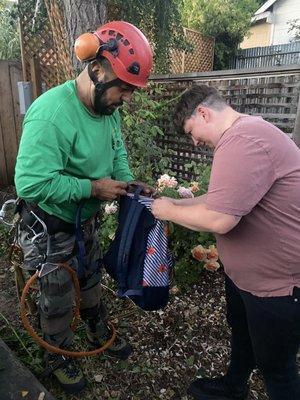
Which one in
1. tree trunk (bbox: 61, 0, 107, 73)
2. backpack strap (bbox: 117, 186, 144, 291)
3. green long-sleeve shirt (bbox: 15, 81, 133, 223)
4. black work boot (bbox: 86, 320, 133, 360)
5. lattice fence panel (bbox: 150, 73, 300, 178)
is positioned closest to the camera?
green long-sleeve shirt (bbox: 15, 81, 133, 223)

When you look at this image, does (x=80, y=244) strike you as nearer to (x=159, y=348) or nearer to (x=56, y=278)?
(x=56, y=278)

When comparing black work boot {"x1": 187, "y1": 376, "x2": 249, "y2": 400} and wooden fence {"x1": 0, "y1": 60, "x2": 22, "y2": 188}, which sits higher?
wooden fence {"x1": 0, "y1": 60, "x2": 22, "y2": 188}

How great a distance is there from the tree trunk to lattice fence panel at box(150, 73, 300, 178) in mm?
1317

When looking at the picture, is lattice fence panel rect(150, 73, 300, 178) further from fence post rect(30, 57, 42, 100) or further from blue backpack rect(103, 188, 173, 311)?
blue backpack rect(103, 188, 173, 311)

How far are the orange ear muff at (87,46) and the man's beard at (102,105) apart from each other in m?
0.18

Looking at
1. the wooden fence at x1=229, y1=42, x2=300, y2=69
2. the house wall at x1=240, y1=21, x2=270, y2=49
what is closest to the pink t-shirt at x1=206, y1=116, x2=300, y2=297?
the wooden fence at x1=229, y1=42, x2=300, y2=69

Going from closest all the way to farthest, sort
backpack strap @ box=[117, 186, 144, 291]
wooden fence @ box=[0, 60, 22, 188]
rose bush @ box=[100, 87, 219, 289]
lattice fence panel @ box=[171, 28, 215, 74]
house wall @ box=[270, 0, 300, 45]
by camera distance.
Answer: backpack strap @ box=[117, 186, 144, 291], rose bush @ box=[100, 87, 219, 289], wooden fence @ box=[0, 60, 22, 188], lattice fence panel @ box=[171, 28, 215, 74], house wall @ box=[270, 0, 300, 45]

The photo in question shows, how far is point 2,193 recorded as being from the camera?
212 inches

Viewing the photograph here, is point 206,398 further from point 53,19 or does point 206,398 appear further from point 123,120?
point 53,19

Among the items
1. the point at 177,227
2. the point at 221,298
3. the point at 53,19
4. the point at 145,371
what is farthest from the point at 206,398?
the point at 53,19

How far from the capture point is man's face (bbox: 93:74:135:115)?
1.79m

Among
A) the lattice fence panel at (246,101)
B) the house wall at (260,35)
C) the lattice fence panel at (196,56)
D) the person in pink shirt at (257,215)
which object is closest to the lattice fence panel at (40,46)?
the lattice fence panel at (246,101)

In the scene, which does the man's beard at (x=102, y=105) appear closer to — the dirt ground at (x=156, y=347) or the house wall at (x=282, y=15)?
the dirt ground at (x=156, y=347)

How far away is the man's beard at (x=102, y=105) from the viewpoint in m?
1.79
